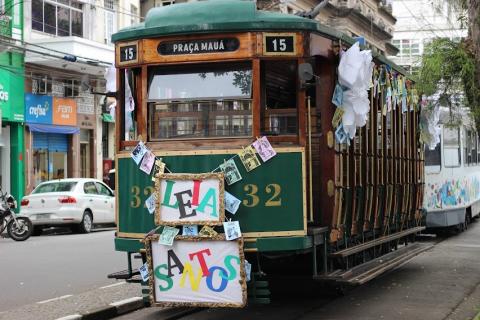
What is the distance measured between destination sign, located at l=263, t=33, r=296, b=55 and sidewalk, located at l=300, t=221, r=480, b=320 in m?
3.04

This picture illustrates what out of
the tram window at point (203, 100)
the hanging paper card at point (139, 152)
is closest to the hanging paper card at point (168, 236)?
the hanging paper card at point (139, 152)

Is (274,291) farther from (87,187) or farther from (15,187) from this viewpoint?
(15,187)

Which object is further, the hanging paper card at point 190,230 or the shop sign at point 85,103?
the shop sign at point 85,103

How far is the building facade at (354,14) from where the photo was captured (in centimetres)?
3612

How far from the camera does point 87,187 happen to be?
20734 millimetres

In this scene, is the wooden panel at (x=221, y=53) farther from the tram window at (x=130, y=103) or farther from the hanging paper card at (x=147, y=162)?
the hanging paper card at (x=147, y=162)

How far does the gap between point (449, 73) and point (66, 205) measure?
1325cm

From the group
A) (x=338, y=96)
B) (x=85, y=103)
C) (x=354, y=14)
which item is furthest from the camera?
(x=354, y=14)

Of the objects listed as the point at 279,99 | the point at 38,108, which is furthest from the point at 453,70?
the point at 38,108

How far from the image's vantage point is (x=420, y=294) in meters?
9.88

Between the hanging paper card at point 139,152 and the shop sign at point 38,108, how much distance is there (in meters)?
20.0

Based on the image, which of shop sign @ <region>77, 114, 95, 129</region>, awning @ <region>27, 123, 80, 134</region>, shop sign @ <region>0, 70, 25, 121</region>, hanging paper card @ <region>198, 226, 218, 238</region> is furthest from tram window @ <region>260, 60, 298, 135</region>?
shop sign @ <region>77, 114, 95, 129</region>

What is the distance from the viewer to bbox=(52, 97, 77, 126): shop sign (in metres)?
28.1

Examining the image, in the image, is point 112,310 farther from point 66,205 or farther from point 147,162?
point 66,205
